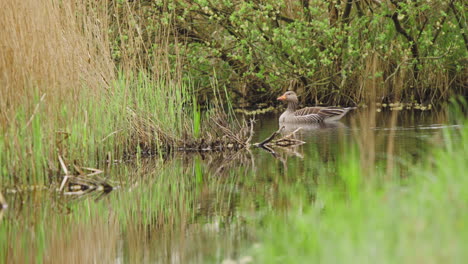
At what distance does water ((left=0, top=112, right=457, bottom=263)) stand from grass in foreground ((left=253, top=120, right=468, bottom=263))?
540 mm

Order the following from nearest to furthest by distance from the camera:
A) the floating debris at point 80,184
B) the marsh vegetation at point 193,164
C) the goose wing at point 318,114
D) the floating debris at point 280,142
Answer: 1. the marsh vegetation at point 193,164
2. the floating debris at point 80,184
3. the floating debris at point 280,142
4. the goose wing at point 318,114

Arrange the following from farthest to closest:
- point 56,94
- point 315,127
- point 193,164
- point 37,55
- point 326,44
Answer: point 326,44
point 315,127
point 193,164
point 56,94
point 37,55

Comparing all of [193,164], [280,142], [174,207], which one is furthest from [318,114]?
[174,207]

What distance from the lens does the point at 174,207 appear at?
746 cm

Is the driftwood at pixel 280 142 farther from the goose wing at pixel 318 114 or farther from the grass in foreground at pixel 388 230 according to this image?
the grass in foreground at pixel 388 230

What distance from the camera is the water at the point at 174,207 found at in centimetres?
583

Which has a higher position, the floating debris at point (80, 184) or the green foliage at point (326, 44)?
the green foliage at point (326, 44)

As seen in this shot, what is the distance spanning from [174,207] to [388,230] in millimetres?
3387

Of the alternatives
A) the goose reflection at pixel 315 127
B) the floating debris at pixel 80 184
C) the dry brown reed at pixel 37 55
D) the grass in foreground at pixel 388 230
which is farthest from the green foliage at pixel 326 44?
the grass in foreground at pixel 388 230

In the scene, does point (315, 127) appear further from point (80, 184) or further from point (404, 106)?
point (80, 184)

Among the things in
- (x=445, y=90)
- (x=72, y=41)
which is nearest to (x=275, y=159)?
(x=72, y=41)

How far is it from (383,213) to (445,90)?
13.9 m

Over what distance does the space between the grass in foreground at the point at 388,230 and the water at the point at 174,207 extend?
540 mm

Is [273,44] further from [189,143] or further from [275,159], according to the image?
[275,159]
